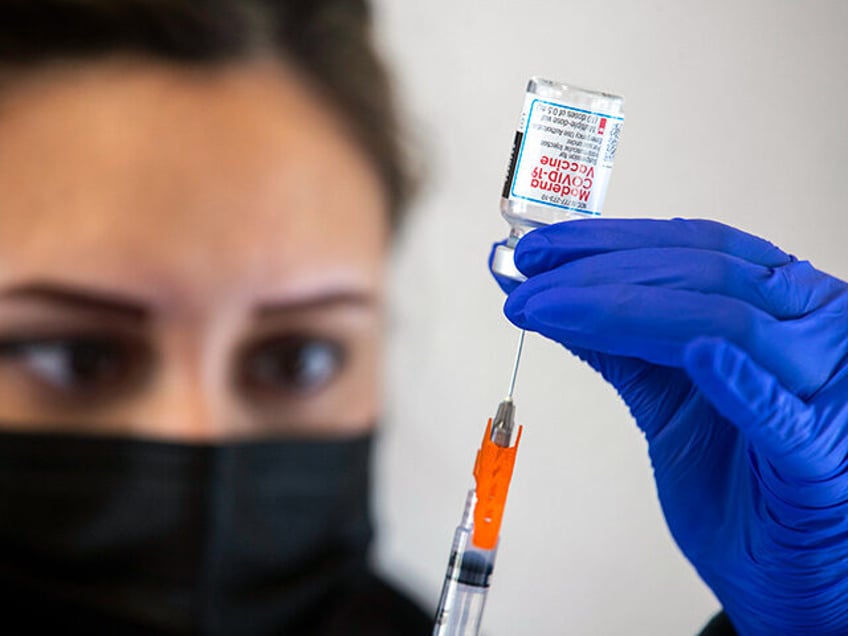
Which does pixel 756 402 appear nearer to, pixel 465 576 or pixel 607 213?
pixel 465 576

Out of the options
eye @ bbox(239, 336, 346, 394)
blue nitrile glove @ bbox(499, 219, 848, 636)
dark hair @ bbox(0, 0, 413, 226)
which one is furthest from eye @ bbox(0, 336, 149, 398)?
blue nitrile glove @ bbox(499, 219, 848, 636)

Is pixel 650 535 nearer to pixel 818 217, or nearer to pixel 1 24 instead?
pixel 818 217

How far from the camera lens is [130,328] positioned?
1426 mm

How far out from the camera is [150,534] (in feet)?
4.64

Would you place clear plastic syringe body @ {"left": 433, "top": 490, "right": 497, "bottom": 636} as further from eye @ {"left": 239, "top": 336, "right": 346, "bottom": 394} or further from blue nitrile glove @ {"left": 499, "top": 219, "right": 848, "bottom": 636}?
eye @ {"left": 239, "top": 336, "right": 346, "bottom": 394}

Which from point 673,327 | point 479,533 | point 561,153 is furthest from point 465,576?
point 561,153

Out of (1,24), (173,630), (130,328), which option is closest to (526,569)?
(173,630)

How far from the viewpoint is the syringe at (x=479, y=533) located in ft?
3.52

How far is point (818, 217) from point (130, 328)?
1180 mm

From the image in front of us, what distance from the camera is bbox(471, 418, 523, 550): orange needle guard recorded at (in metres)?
1.07

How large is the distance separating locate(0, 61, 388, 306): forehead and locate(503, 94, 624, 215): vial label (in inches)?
17.9

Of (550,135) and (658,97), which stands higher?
(658,97)

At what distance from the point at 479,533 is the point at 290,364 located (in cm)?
53

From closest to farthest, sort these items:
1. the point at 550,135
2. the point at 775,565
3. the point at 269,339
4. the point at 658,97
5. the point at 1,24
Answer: the point at 550,135 → the point at 775,565 → the point at 1,24 → the point at 269,339 → the point at 658,97
